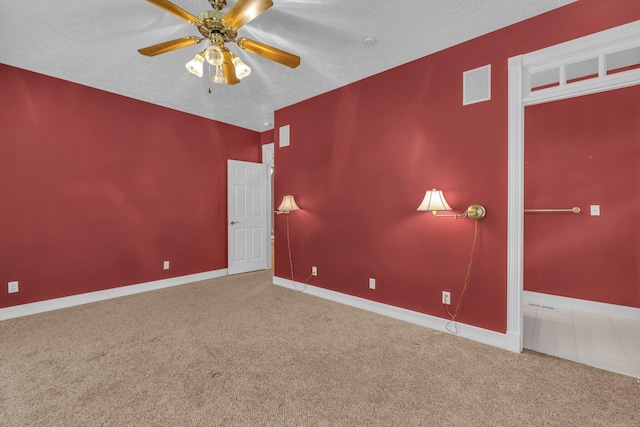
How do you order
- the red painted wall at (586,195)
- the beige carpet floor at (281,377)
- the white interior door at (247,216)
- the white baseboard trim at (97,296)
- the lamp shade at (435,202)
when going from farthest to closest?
the white interior door at (247,216), the white baseboard trim at (97,296), the red painted wall at (586,195), the lamp shade at (435,202), the beige carpet floor at (281,377)

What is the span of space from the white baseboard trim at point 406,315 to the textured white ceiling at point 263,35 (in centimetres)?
269

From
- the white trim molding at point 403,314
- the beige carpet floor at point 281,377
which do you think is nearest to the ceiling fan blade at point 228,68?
Answer: the beige carpet floor at point 281,377

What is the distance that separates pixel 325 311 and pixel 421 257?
1.28 meters

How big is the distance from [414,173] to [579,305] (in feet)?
8.62

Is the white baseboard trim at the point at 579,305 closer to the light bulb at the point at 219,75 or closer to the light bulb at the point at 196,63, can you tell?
the light bulb at the point at 219,75

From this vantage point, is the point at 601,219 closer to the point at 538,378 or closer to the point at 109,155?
the point at 538,378

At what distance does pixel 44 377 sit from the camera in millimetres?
2027

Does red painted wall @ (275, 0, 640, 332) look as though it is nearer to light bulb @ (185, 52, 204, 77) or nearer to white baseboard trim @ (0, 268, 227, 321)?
white baseboard trim @ (0, 268, 227, 321)

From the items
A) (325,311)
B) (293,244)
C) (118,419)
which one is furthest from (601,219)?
(118,419)

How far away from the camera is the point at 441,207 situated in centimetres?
261

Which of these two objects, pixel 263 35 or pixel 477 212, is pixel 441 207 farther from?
pixel 263 35

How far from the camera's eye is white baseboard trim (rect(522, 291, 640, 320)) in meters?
3.13

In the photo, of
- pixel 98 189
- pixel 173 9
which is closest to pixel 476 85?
pixel 173 9

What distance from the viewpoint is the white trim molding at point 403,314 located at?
2.55 meters
